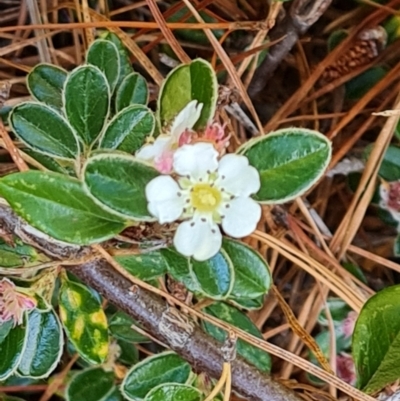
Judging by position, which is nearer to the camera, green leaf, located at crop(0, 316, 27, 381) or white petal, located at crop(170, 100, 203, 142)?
white petal, located at crop(170, 100, 203, 142)

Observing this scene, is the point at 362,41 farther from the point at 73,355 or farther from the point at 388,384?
the point at 73,355

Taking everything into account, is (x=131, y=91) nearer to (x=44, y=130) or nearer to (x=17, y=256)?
(x=44, y=130)

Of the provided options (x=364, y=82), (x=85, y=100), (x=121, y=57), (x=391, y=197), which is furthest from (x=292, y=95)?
(x=85, y=100)

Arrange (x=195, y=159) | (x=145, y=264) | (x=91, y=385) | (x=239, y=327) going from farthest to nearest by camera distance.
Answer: (x=91, y=385)
(x=239, y=327)
(x=145, y=264)
(x=195, y=159)

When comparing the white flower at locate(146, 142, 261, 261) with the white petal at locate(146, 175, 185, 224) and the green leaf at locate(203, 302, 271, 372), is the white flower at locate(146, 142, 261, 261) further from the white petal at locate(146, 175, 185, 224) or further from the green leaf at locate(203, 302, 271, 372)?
the green leaf at locate(203, 302, 271, 372)

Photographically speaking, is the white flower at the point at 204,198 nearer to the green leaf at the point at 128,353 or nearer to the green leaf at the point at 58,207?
the green leaf at the point at 58,207

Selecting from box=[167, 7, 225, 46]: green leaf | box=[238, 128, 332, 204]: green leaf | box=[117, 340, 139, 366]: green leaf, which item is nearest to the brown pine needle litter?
box=[167, 7, 225, 46]: green leaf

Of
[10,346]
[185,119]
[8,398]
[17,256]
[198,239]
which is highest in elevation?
[185,119]

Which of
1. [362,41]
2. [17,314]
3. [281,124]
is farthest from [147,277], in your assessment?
[362,41]

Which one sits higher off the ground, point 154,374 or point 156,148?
point 156,148
